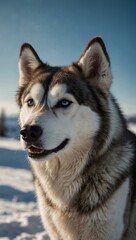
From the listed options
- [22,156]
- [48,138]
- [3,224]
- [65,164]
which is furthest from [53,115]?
[22,156]

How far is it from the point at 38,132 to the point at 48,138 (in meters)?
0.13

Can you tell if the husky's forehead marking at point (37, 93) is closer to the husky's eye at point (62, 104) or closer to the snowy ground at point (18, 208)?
the husky's eye at point (62, 104)

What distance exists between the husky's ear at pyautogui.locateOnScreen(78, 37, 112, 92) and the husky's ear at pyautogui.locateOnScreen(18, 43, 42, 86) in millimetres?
600

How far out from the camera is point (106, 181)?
12.4ft

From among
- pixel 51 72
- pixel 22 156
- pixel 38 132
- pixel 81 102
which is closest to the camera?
pixel 38 132

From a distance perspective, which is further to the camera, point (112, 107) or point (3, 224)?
point (3, 224)

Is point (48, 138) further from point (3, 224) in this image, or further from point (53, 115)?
point (3, 224)

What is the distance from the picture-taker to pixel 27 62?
4.36 meters

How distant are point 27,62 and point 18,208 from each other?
5.07 meters

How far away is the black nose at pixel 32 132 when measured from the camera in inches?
131

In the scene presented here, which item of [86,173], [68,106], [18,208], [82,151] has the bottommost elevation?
[18,208]

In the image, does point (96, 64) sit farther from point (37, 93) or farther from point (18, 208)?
point (18, 208)

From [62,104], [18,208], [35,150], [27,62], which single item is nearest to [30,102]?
[62,104]

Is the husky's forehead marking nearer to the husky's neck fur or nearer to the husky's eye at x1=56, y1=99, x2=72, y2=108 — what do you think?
the husky's eye at x1=56, y1=99, x2=72, y2=108
